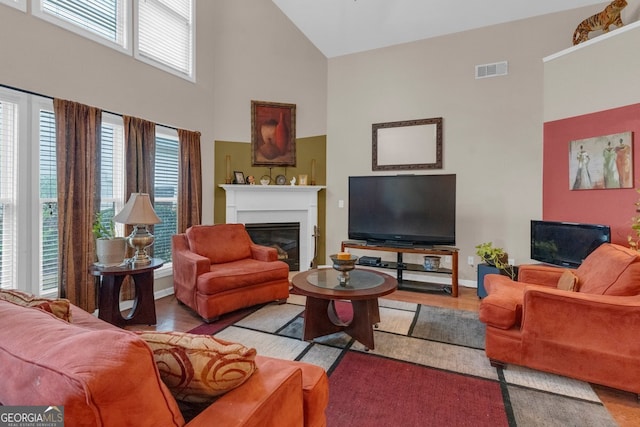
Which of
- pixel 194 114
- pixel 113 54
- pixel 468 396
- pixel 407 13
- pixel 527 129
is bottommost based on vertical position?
pixel 468 396

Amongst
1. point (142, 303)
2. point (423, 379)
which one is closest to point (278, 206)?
point (142, 303)

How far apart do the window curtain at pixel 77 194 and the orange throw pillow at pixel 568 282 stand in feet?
13.4

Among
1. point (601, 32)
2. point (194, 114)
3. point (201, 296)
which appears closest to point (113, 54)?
point (194, 114)

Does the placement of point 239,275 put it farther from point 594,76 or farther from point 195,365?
point 594,76

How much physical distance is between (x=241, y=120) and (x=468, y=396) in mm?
4459

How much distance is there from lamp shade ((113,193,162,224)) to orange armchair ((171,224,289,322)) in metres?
0.58

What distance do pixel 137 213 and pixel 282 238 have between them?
8.29 ft

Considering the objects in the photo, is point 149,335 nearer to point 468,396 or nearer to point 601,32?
point 468,396

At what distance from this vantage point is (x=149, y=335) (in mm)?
985

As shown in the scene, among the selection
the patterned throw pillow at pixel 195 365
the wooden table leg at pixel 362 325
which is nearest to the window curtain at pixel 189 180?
the wooden table leg at pixel 362 325

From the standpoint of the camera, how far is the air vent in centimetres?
418

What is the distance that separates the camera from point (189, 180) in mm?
4359

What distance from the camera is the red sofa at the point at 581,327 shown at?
6.41ft

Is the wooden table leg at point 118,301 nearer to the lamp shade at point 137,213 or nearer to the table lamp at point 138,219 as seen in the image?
the table lamp at point 138,219
